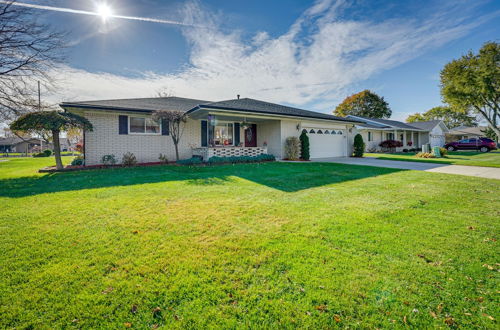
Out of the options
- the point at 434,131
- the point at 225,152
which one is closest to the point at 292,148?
the point at 225,152

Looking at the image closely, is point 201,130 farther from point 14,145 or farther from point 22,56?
point 14,145

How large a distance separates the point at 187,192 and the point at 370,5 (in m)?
12.8

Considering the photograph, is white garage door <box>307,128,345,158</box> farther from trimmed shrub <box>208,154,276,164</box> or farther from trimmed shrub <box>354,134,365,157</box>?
trimmed shrub <box>208,154,276,164</box>

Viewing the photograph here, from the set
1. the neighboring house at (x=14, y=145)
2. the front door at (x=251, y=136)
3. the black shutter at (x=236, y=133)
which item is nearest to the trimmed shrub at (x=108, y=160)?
the black shutter at (x=236, y=133)

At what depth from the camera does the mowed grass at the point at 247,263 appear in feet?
6.02

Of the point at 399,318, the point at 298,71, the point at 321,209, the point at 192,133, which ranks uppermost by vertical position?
the point at 298,71

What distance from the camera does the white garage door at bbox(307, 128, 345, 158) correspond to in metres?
16.2

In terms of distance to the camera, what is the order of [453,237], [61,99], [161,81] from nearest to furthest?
[453,237], [61,99], [161,81]

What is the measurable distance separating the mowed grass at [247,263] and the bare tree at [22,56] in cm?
1019

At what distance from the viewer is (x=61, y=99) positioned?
12305mm

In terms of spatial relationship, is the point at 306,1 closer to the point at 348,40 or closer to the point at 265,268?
the point at 348,40

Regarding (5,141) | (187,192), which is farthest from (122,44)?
(5,141)

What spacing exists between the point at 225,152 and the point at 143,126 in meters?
5.01

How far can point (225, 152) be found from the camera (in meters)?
12.7
